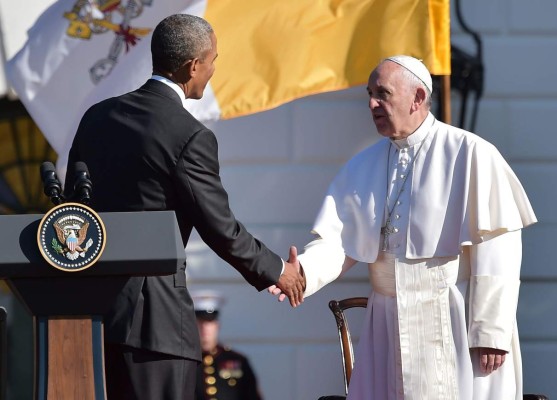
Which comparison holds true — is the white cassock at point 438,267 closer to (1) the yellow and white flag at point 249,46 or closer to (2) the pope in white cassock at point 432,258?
(2) the pope in white cassock at point 432,258

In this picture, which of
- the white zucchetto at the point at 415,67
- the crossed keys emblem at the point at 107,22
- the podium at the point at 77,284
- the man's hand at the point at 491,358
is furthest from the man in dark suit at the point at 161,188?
the crossed keys emblem at the point at 107,22

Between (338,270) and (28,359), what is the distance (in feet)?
7.96

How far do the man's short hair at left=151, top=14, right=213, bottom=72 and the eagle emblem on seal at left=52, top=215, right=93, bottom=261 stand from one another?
997 millimetres

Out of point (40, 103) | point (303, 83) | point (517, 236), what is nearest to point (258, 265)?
point (517, 236)

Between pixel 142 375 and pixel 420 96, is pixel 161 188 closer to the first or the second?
pixel 142 375

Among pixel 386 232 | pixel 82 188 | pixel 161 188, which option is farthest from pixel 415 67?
pixel 82 188

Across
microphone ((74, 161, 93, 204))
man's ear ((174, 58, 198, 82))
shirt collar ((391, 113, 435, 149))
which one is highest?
man's ear ((174, 58, 198, 82))

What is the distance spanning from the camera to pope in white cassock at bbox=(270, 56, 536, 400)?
4895mm

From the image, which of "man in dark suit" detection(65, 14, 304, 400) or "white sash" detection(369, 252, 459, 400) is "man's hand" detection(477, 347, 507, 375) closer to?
"white sash" detection(369, 252, 459, 400)

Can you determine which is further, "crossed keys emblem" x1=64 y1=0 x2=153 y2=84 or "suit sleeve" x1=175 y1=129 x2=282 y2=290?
"crossed keys emblem" x1=64 y1=0 x2=153 y2=84

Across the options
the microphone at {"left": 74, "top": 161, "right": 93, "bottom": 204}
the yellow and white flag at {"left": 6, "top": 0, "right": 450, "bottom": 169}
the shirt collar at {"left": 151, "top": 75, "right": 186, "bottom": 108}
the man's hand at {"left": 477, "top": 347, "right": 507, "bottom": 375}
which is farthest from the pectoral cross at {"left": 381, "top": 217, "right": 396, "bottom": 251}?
the microphone at {"left": 74, "top": 161, "right": 93, "bottom": 204}

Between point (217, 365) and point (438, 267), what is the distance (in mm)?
1784

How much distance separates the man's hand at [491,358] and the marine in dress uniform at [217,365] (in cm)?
181

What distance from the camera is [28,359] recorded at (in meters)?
7.00
